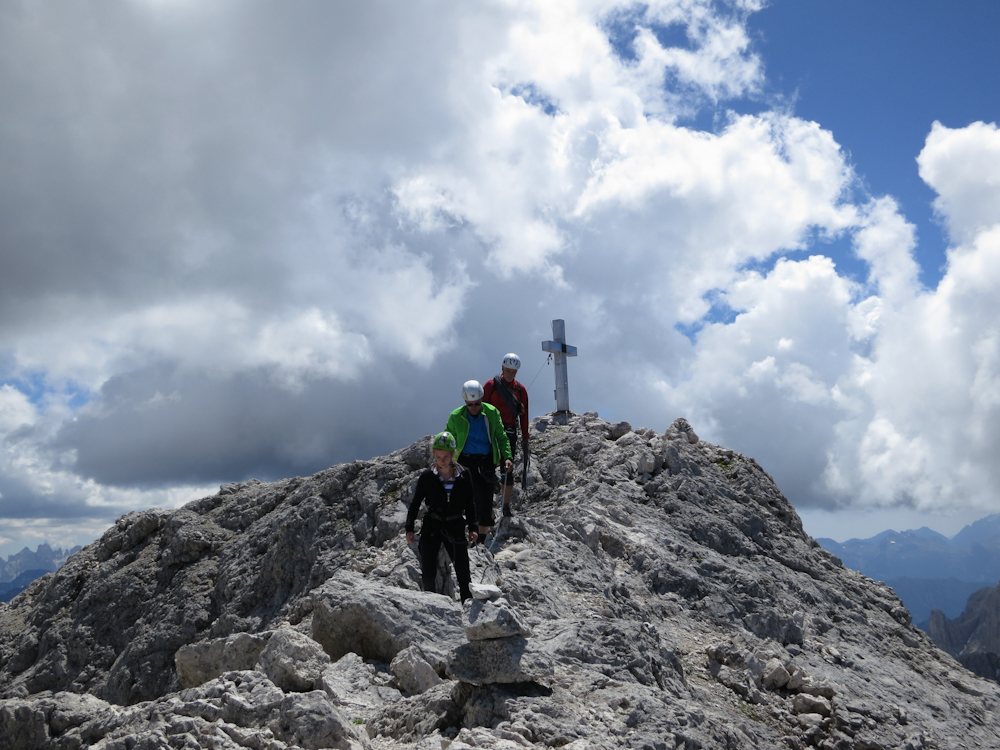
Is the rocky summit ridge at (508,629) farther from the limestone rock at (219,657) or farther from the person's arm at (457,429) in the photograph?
the person's arm at (457,429)

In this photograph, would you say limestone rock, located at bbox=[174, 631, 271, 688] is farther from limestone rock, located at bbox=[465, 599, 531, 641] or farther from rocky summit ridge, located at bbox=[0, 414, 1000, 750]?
limestone rock, located at bbox=[465, 599, 531, 641]

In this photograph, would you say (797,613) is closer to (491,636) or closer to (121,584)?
(491,636)

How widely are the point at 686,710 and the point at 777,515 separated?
1249 centimetres

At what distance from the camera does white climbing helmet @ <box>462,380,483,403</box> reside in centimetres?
1417

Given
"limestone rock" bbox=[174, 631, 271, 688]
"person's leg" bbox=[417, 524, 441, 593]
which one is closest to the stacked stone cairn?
"person's leg" bbox=[417, 524, 441, 593]

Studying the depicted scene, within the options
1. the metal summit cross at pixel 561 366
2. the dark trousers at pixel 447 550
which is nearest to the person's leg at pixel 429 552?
the dark trousers at pixel 447 550

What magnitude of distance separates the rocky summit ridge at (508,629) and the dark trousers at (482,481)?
0.90m

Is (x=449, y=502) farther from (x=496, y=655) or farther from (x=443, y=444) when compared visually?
(x=496, y=655)

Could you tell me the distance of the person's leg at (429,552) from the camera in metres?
12.2

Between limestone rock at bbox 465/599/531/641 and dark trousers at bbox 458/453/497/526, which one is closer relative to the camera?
limestone rock at bbox 465/599/531/641

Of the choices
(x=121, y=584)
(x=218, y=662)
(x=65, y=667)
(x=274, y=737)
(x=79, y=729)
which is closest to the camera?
(x=274, y=737)

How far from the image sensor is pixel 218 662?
1298 cm

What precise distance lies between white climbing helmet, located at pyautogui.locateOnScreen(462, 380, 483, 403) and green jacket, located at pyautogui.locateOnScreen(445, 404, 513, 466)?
29cm

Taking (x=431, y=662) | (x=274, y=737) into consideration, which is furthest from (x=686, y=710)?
(x=274, y=737)
